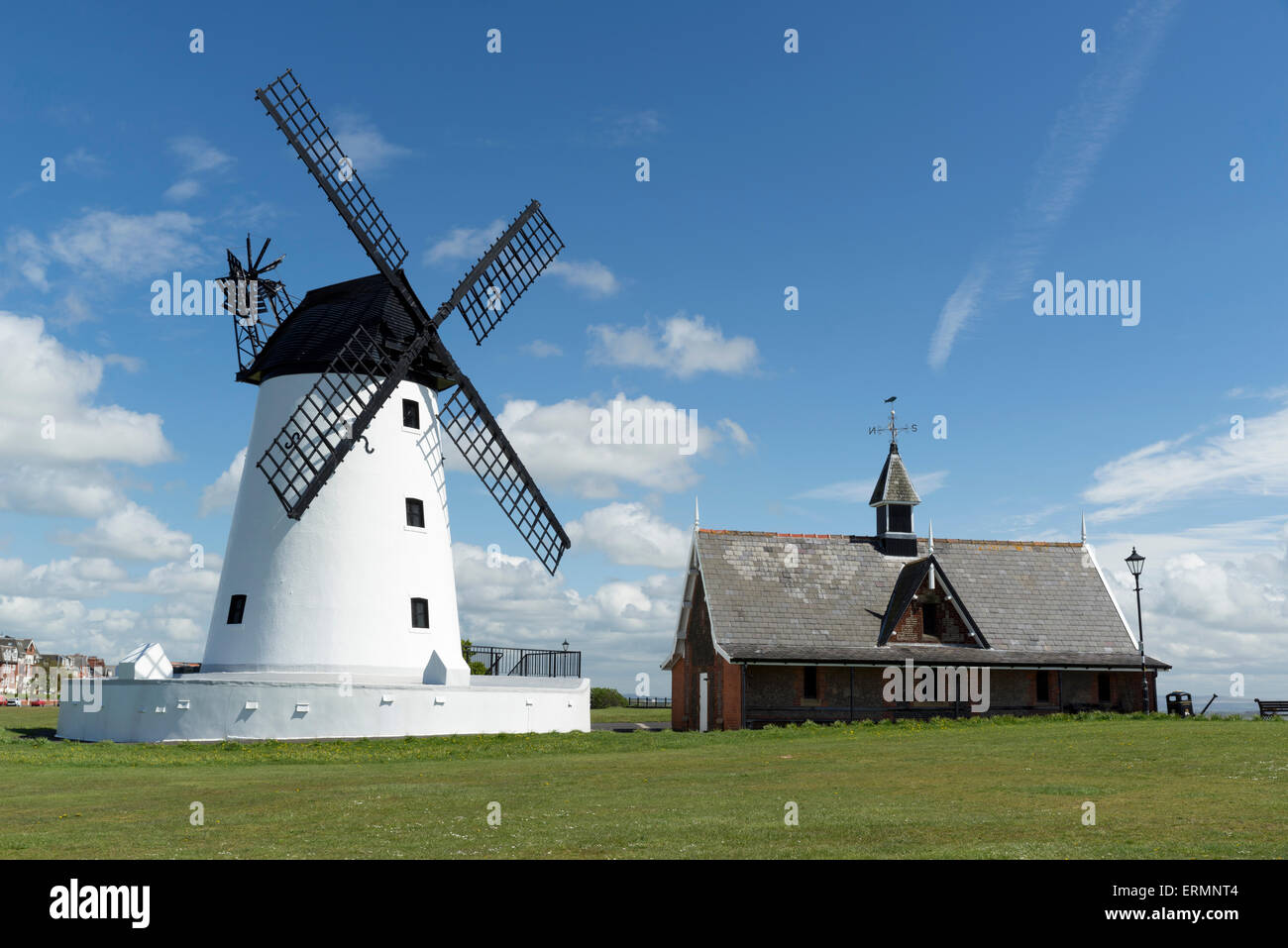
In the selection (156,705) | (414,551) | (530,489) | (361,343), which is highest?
(361,343)

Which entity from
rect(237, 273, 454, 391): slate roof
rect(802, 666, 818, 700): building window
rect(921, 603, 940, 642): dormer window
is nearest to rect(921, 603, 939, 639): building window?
rect(921, 603, 940, 642): dormer window

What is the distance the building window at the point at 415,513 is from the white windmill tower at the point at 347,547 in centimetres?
4

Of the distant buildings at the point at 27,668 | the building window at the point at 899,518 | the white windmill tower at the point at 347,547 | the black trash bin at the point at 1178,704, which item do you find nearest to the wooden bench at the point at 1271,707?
the black trash bin at the point at 1178,704

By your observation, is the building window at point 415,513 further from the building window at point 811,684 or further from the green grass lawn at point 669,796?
the building window at point 811,684

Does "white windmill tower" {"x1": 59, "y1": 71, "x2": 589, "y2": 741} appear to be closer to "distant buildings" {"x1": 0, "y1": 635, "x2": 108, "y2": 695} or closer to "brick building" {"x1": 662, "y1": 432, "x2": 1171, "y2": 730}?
"brick building" {"x1": 662, "y1": 432, "x2": 1171, "y2": 730}

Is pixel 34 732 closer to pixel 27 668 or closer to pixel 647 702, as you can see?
pixel 647 702

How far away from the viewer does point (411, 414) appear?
108 ft

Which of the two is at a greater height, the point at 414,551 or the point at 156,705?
the point at 414,551
